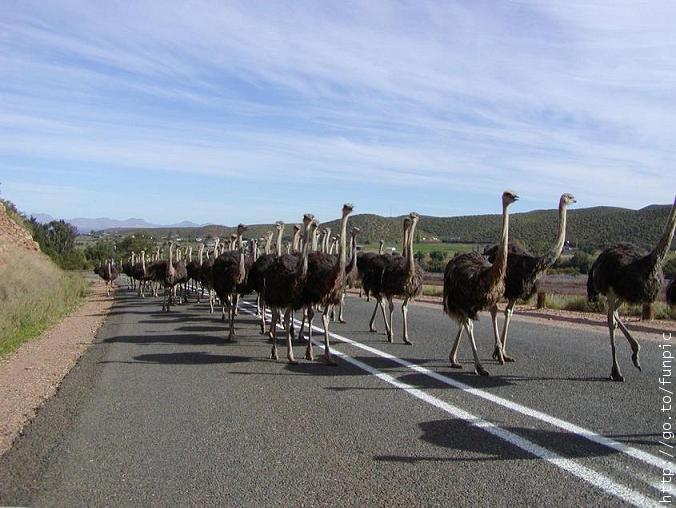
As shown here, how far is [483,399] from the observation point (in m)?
7.42

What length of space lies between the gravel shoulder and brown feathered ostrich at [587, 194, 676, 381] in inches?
279

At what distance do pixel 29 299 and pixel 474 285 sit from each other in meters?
16.3

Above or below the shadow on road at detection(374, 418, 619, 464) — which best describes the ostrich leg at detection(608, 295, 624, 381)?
above

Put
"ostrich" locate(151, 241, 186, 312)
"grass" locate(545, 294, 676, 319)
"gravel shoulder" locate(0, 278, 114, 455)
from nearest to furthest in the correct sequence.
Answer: "gravel shoulder" locate(0, 278, 114, 455), "grass" locate(545, 294, 676, 319), "ostrich" locate(151, 241, 186, 312)

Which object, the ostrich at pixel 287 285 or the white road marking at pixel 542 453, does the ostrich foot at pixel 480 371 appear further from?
the ostrich at pixel 287 285

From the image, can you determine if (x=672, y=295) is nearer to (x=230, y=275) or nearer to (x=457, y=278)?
(x=457, y=278)

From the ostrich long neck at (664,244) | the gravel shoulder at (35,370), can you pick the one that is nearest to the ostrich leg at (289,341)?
the gravel shoulder at (35,370)

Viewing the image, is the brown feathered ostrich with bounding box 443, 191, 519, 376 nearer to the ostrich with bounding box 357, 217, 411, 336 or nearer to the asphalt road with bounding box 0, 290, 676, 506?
the asphalt road with bounding box 0, 290, 676, 506

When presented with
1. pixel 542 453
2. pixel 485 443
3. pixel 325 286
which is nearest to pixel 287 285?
pixel 325 286

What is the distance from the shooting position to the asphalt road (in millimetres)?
4855

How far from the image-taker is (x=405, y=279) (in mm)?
12398

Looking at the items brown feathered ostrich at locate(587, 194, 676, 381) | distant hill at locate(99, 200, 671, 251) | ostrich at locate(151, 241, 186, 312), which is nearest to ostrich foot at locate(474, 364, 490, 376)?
brown feathered ostrich at locate(587, 194, 676, 381)

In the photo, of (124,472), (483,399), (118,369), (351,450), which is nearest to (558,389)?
(483,399)

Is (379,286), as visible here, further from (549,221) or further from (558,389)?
(549,221)
